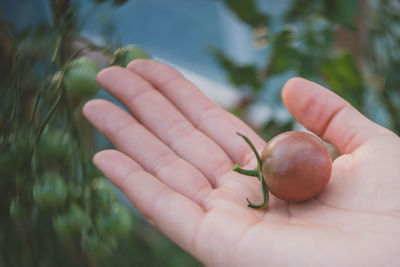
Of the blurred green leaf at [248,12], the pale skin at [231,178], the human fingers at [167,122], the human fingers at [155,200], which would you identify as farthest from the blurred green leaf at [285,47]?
the human fingers at [155,200]

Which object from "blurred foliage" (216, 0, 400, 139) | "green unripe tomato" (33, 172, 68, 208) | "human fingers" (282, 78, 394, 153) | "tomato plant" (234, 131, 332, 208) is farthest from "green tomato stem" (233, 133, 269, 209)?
"blurred foliage" (216, 0, 400, 139)

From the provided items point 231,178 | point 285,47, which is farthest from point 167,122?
point 285,47

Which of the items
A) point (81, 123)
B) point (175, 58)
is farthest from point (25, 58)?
point (175, 58)

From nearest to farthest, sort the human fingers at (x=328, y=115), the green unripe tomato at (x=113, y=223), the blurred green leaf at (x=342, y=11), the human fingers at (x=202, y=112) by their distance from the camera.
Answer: the green unripe tomato at (x=113, y=223) < the human fingers at (x=328, y=115) < the human fingers at (x=202, y=112) < the blurred green leaf at (x=342, y=11)

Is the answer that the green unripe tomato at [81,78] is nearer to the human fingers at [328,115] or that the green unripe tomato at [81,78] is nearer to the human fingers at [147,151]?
the human fingers at [147,151]

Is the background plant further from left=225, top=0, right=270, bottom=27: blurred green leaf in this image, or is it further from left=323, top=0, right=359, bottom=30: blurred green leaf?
left=225, top=0, right=270, bottom=27: blurred green leaf

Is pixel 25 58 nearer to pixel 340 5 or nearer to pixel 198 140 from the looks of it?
pixel 198 140
